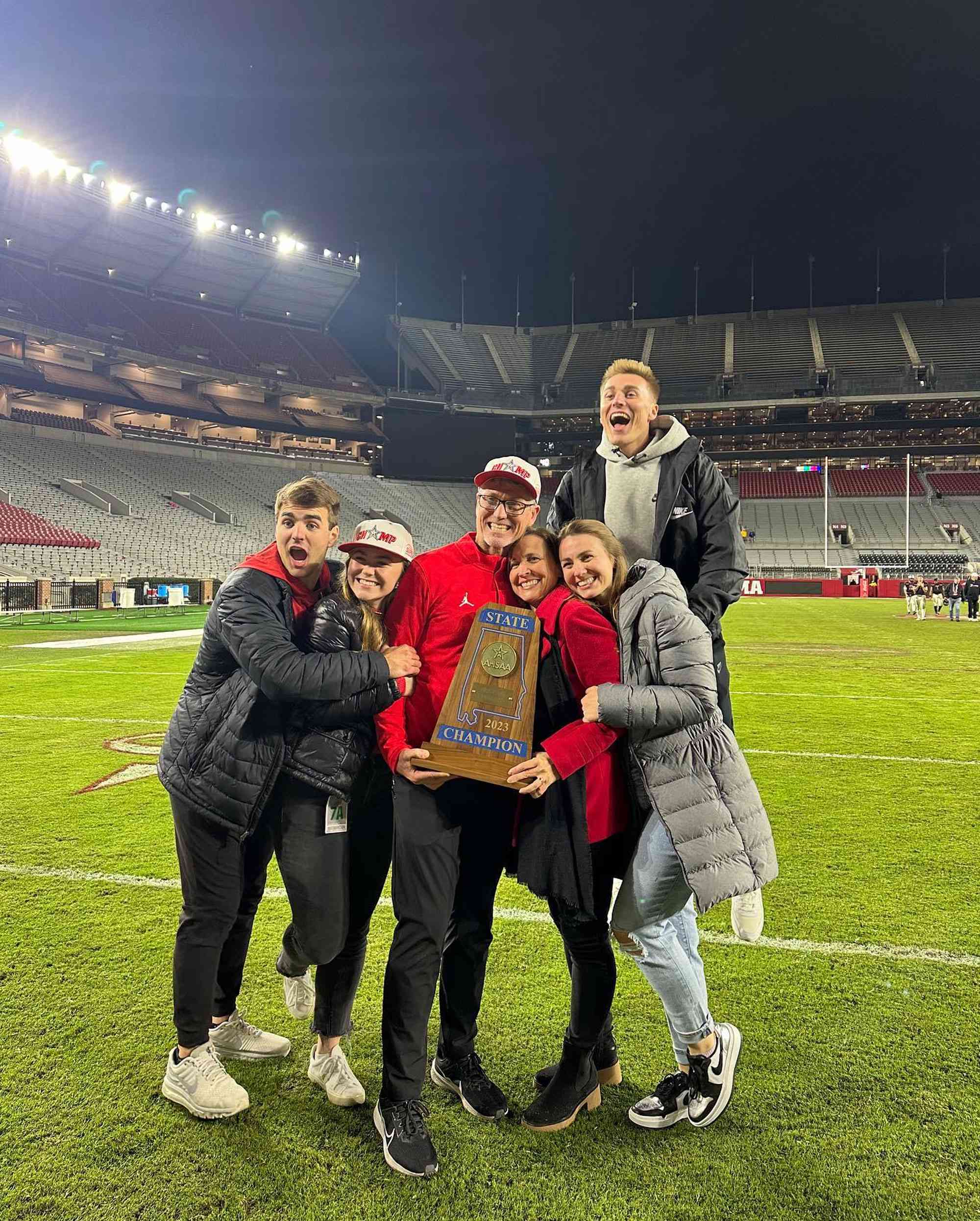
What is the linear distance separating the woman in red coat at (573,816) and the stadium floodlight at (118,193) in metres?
49.0

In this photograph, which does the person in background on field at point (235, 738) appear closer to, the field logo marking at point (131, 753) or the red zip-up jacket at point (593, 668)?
the red zip-up jacket at point (593, 668)

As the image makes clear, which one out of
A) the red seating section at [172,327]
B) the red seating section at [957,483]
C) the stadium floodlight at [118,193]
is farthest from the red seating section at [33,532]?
the red seating section at [957,483]

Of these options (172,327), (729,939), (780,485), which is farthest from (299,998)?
(780,485)

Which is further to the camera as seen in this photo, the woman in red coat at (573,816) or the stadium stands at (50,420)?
the stadium stands at (50,420)

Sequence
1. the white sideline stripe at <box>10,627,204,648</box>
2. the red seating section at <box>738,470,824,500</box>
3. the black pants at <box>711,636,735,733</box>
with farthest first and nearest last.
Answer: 1. the red seating section at <box>738,470,824,500</box>
2. the white sideline stripe at <box>10,627,204,648</box>
3. the black pants at <box>711,636,735,733</box>

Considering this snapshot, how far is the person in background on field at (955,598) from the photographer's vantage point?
24.7 meters

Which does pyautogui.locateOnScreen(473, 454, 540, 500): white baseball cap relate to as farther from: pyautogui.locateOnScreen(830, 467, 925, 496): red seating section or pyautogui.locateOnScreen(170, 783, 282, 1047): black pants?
pyautogui.locateOnScreen(830, 467, 925, 496): red seating section

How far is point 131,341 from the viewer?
1881 inches

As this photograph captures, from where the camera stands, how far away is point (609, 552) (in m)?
2.44

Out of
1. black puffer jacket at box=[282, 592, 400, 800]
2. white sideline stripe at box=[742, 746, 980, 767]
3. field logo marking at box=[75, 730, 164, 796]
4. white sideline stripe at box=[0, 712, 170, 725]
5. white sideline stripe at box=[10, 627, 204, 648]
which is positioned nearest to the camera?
black puffer jacket at box=[282, 592, 400, 800]

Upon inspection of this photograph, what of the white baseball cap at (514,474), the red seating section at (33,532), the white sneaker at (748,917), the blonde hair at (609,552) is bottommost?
the white sneaker at (748,917)

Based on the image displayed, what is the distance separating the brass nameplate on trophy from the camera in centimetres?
220

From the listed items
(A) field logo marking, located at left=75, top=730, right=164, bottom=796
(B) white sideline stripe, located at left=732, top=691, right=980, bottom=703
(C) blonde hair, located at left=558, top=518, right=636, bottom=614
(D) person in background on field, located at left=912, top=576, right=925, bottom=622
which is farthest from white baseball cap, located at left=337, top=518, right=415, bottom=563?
(D) person in background on field, located at left=912, top=576, right=925, bottom=622

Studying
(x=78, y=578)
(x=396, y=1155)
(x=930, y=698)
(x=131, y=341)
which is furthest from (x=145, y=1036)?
(x=131, y=341)
